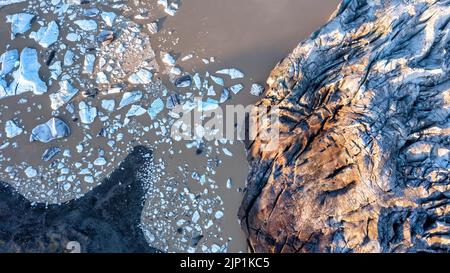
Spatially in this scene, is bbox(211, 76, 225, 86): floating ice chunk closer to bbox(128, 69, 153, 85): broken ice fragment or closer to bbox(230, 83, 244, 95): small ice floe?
bbox(230, 83, 244, 95): small ice floe

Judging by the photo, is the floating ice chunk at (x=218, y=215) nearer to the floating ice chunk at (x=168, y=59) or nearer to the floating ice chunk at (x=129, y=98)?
the floating ice chunk at (x=129, y=98)

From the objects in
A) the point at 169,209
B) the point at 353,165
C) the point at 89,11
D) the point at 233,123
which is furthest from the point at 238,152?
the point at 89,11

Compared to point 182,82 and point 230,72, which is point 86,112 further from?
point 230,72

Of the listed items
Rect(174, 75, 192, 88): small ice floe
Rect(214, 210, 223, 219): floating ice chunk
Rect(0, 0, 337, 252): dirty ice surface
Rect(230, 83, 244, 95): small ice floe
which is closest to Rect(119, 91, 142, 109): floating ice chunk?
Rect(0, 0, 337, 252): dirty ice surface

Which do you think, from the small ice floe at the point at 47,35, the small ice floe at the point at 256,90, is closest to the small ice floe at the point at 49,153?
the small ice floe at the point at 47,35

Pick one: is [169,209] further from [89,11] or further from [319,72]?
[89,11]

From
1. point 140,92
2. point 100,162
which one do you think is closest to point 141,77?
point 140,92
